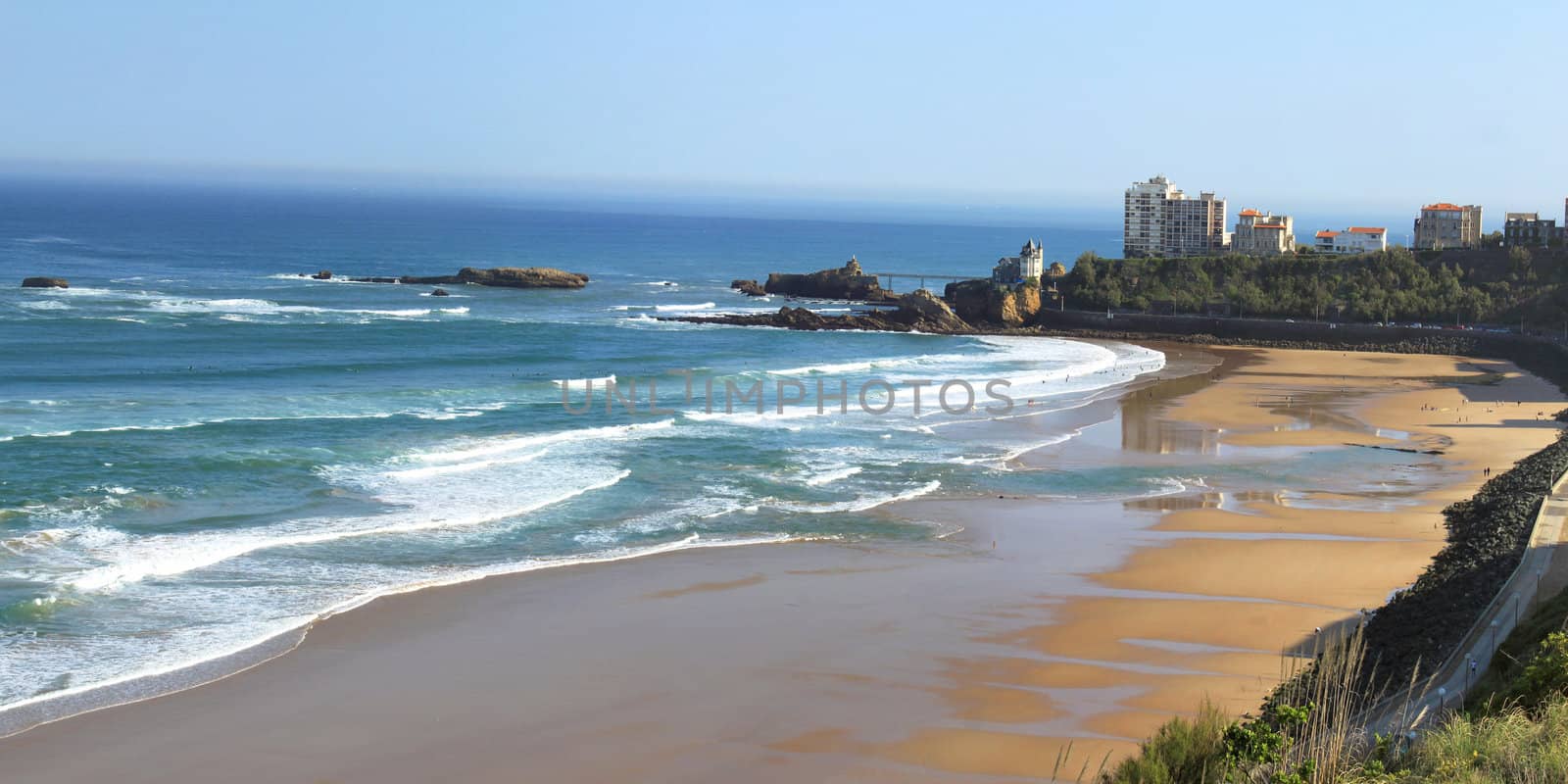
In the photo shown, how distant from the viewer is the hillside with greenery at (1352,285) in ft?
Result: 184

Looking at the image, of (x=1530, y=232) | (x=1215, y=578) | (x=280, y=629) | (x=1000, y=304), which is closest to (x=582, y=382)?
(x=280, y=629)

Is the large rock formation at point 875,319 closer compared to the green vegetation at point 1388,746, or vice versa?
the green vegetation at point 1388,746

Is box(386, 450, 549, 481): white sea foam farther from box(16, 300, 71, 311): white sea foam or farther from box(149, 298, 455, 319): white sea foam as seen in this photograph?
box(16, 300, 71, 311): white sea foam

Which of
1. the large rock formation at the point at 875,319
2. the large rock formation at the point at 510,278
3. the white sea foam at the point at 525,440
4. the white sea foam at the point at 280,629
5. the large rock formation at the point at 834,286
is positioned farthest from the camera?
the large rock formation at the point at 510,278

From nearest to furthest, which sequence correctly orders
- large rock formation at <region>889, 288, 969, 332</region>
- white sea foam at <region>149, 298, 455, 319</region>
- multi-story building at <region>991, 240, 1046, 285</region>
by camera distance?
white sea foam at <region>149, 298, 455, 319</region>
large rock formation at <region>889, 288, 969, 332</region>
multi-story building at <region>991, 240, 1046, 285</region>

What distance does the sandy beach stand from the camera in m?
13.6

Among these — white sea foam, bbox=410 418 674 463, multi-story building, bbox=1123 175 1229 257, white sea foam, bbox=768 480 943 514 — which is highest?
multi-story building, bbox=1123 175 1229 257

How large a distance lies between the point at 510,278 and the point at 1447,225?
2154 inches

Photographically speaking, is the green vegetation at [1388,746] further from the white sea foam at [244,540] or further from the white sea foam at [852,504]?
the white sea foam at [244,540]

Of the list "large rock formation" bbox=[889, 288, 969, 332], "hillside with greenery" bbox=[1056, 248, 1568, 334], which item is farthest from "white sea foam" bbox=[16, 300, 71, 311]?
"hillside with greenery" bbox=[1056, 248, 1568, 334]

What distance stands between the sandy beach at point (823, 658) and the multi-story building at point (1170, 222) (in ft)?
200

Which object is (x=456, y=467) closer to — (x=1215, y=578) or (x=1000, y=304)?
(x=1215, y=578)

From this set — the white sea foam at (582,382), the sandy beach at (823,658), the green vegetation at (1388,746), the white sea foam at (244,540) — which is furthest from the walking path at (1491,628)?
the white sea foam at (582,382)

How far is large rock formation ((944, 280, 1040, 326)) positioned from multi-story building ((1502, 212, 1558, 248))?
22.5 m
